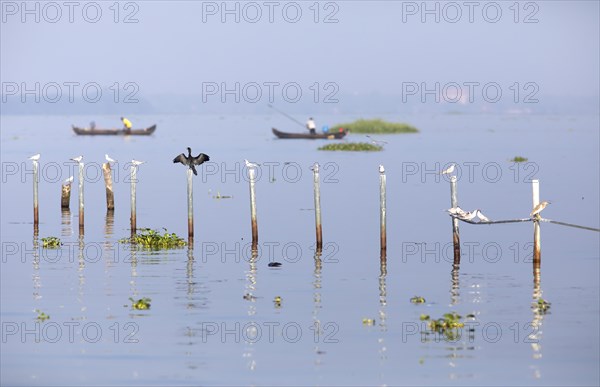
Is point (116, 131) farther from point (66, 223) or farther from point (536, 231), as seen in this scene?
point (536, 231)

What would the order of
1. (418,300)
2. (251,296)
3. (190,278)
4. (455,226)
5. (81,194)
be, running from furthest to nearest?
1. (81,194)
2. (455,226)
3. (190,278)
4. (251,296)
5. (418,300)

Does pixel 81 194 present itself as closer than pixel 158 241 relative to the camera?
No

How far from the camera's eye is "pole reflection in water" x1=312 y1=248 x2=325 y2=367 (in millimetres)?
21828

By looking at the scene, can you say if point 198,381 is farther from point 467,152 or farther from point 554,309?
point 467,152

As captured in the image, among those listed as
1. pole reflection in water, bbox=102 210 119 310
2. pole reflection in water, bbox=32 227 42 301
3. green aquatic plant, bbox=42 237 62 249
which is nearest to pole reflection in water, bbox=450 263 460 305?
pole reflection in water, bbox=102 210 119 310

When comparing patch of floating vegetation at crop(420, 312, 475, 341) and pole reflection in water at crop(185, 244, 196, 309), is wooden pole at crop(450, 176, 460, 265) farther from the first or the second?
patch of floating vegetation at crop(420, 312, 475, 341)

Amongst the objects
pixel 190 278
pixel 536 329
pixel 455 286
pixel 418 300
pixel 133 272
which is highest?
pixel 133 272

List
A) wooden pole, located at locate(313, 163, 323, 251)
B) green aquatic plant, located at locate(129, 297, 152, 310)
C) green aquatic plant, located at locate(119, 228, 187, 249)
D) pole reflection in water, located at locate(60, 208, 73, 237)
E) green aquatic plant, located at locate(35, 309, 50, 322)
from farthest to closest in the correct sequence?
pole reflection in water, located at locate(60, 208, 73, 237), green aquatic plant, located at locate(119, 228, 187, 249), wooden pole, located at locate(313, 163, 323, 251), green aquatic plant, located at locate(129, 297, 152, 310), green aquatic plant, located at locate(35, 309, 50, 322)

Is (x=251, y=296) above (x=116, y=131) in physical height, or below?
below

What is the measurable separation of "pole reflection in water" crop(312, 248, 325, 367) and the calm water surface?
7cm

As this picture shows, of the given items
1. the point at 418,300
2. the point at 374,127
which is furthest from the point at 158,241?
the point at 374,127

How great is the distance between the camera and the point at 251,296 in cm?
2747

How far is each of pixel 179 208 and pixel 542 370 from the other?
30.6 m

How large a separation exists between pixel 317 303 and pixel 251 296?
1.63m
